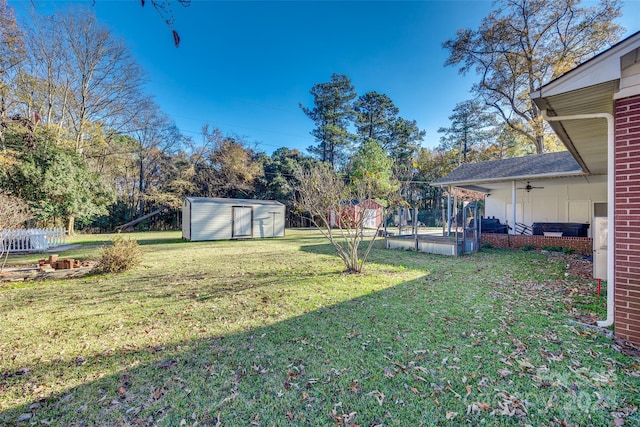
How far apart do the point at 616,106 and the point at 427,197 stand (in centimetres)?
3174

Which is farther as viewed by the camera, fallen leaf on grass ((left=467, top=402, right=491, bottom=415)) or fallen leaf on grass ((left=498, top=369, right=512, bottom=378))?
fallen leaf on grass ((left=498, top=369, right=512, bottom=378))

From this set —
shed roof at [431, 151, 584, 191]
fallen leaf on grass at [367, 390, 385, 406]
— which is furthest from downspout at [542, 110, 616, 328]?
shed roof at [431, 151, 584, 191]

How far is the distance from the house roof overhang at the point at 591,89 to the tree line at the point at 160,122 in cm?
363

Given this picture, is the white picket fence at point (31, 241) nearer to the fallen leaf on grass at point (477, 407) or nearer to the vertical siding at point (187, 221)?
the vertical siding at point (187, 221)

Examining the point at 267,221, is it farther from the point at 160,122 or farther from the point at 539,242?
the point at 160,122

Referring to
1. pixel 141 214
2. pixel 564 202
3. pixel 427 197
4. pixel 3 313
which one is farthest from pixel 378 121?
pixel 3 313

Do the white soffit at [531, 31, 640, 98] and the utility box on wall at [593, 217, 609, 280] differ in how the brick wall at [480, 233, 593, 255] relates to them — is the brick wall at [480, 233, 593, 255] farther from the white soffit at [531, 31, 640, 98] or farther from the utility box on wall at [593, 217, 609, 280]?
the white soffit at [531, 31, 640, 98]

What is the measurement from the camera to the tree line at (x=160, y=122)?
13.3 meters

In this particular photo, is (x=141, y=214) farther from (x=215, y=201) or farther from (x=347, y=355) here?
(x=347, y=355)

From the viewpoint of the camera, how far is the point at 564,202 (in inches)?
519

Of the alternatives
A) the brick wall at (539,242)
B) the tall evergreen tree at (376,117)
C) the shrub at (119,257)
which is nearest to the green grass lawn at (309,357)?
the shrub at (119,257)

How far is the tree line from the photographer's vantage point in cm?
1330

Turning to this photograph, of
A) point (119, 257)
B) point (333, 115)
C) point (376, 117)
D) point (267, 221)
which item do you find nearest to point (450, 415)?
point (119, 257)

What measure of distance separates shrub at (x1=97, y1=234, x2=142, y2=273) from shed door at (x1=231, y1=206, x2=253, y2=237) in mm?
8353
